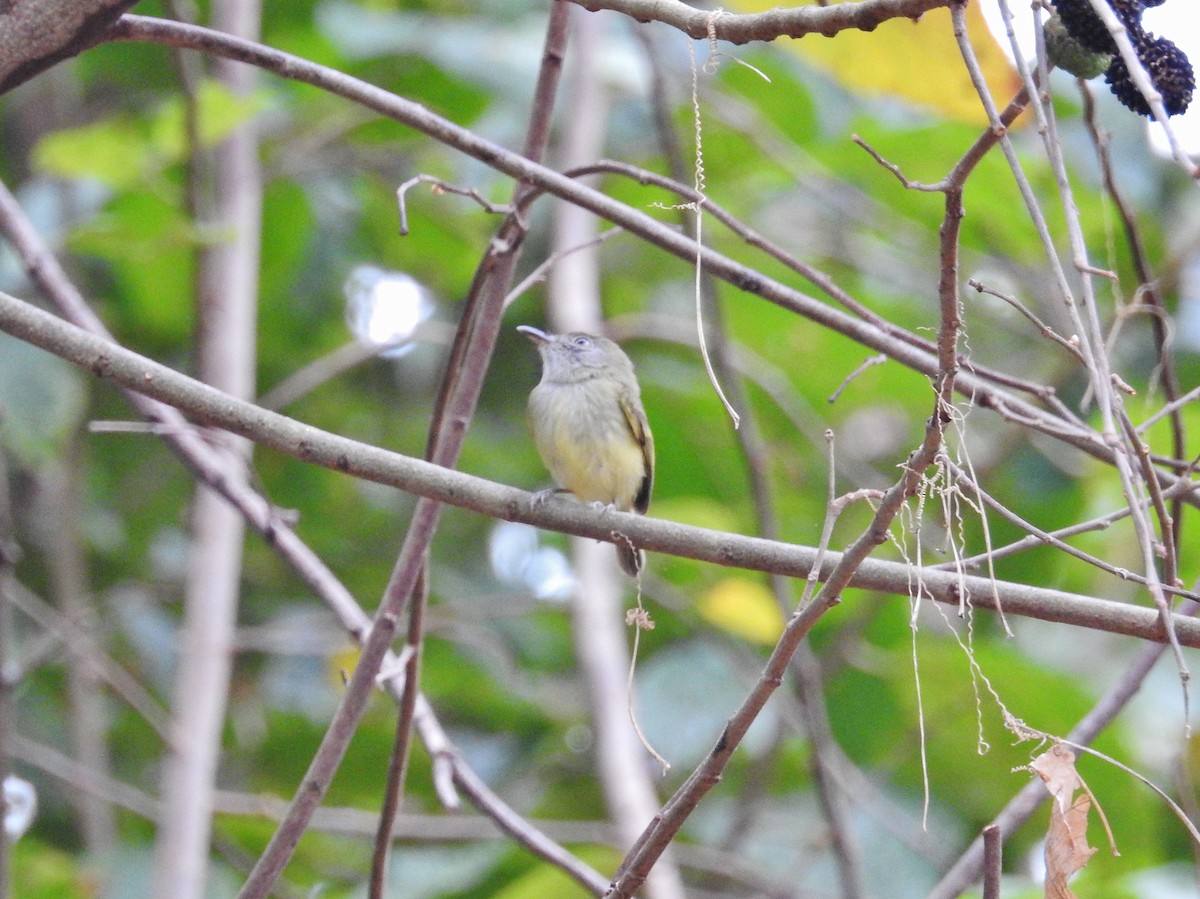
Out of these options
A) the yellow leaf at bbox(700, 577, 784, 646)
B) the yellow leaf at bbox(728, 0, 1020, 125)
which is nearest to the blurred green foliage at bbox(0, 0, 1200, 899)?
the yellow leaf at bbox(700, 577, 784, 646)

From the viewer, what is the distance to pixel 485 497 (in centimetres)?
229

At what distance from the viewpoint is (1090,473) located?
617cm

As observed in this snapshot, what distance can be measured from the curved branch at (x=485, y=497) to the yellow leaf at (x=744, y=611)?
3.17 metres

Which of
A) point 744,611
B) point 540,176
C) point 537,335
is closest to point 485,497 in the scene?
point 540,176

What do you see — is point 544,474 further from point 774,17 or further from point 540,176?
point 774,17

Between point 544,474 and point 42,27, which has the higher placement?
point 42,27

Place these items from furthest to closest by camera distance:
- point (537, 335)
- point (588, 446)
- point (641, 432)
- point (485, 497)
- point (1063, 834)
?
point (537, 335) → point (641, 432) → point (588, 446) → point (485, 497) → point (1063, 834)

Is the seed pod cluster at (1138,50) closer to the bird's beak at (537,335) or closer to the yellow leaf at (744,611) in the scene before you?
the bird's beak at (537,335)

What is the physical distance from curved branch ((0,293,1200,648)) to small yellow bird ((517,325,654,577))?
7.05 ft

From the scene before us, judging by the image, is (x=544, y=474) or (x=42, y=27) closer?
(x=42, y=27)

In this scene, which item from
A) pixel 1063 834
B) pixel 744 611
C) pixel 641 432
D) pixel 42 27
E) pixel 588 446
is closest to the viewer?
pixel 1063 834

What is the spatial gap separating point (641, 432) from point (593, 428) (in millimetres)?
206

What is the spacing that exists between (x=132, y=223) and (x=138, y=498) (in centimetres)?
224

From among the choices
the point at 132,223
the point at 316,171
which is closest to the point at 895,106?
the point at 316,171
